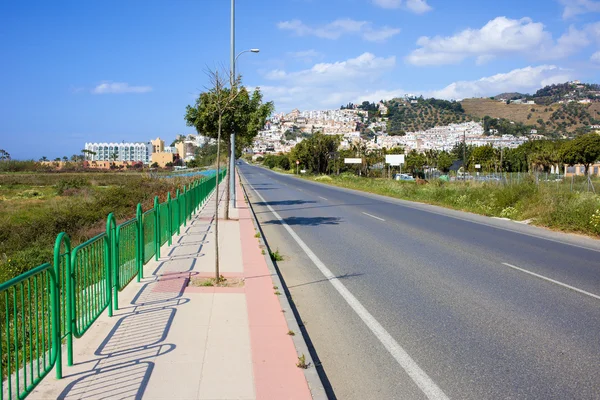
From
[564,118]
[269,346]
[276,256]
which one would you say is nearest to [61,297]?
[269,346]

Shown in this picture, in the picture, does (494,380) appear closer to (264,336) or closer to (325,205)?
(264,336)

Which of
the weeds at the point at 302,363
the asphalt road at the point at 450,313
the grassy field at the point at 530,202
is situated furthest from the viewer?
the grassy field at the point at 530,202

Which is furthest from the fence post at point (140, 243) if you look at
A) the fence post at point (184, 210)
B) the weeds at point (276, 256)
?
the fence post at point (184, 210)

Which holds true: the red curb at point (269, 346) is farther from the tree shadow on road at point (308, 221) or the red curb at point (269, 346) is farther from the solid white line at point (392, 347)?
the tree shadow on road at point (308, 221)

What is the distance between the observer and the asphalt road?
16.3 feet

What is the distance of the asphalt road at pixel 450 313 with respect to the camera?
16.3ft

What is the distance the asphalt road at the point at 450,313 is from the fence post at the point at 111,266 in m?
2.42

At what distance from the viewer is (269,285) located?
850cm

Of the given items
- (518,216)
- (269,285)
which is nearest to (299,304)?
(269,285)

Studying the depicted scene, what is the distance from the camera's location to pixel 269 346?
569 centimetres

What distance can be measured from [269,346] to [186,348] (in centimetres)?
85

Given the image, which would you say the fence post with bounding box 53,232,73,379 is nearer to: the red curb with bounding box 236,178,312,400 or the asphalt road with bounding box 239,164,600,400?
the red curb with bounding box 236,178,312,400

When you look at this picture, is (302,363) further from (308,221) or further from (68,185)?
Result: (68,185)

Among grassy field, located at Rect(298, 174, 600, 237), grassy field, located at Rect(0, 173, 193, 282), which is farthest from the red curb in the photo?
grassy field, located at Rect(298, 174, 600, 237)
